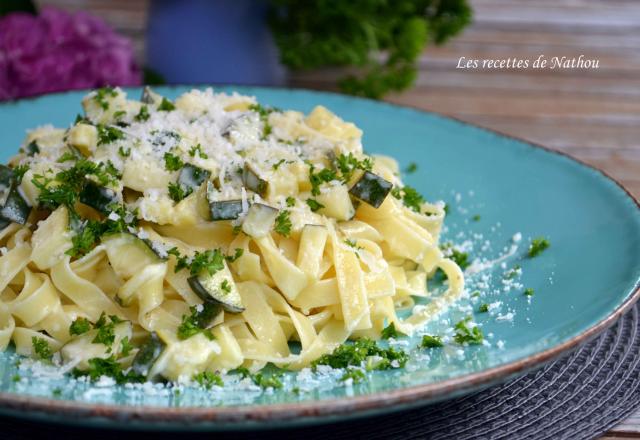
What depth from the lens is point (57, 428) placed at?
301cm

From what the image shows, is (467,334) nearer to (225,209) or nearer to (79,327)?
(225,209)

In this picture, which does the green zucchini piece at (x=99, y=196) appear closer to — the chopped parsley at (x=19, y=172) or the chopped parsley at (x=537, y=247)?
the chopped parsley at (x=19, y=172)

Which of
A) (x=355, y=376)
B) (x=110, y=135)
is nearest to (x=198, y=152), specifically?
(x=110, y=135)

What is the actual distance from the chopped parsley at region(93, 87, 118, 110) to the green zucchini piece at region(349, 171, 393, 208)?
1152 millimetres

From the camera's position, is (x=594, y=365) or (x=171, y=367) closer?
(x=171, y=367)

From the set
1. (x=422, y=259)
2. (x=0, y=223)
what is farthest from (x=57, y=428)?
(x=422, y=259)

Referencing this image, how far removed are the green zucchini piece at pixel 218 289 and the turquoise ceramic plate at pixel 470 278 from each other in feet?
1.20

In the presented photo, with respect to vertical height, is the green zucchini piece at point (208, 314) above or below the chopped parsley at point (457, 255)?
above

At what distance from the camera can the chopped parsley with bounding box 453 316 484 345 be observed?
11.0 feet

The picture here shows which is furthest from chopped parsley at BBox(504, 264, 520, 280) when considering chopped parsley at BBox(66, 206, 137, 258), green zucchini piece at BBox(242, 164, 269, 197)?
chopped parsley at BBox(66, 206, 137, 258)

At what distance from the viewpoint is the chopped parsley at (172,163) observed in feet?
12.2

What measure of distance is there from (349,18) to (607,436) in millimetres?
3583

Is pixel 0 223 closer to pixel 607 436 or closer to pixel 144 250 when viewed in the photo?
pixel 144 250

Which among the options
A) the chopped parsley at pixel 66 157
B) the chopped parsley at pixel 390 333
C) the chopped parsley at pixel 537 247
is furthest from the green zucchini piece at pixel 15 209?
the chopped parsley at pixel 537 247
